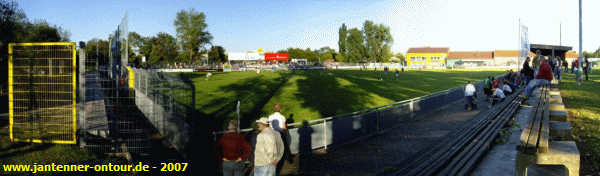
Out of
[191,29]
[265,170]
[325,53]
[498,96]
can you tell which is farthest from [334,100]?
[325,53]

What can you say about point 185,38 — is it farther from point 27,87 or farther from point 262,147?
point 262,147

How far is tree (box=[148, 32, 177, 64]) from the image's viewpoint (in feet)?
262

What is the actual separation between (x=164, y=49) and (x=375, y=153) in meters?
82.5

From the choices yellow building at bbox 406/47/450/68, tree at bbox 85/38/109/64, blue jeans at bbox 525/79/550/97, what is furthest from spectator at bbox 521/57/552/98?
yellow building at bbox 406/47/450/68

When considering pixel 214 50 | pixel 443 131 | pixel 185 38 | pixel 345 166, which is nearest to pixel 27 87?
pixel 345 166

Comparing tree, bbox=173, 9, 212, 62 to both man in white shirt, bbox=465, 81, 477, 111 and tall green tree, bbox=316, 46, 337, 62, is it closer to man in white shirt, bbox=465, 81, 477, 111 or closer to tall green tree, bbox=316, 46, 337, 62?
man in white shirt, bbox=465, 81, 477, 111

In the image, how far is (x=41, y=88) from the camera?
27.1ft

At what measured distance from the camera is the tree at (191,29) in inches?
2436

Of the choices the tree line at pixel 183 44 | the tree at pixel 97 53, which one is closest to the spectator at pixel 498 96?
the tree at pixel 97 53

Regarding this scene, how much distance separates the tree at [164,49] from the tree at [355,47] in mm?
46309

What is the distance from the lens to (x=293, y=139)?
345 inches

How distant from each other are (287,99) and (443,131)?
38.4 ft

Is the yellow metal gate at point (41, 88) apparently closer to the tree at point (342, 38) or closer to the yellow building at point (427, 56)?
the tree at point (342, 38)

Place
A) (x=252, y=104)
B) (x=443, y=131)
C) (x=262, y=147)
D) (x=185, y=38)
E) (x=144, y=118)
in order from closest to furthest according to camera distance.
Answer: (x=262, y=147)
(x=144, y=118)
(x=443, y=131)
(x=252, y=104)
(x=185, y=38)
